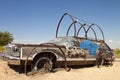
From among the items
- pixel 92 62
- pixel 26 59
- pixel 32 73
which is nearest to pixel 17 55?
pixel 26 59

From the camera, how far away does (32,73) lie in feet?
28.8

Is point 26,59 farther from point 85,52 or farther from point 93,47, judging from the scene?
point 93,47

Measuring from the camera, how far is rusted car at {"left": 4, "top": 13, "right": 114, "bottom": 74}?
8802mm

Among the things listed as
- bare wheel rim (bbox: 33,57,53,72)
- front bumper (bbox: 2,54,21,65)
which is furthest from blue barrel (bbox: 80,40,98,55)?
front bumper (bbox: 2,54,21,65)

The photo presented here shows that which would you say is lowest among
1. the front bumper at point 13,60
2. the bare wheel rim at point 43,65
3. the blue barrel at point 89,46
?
the bare wheel rim at point 43,65

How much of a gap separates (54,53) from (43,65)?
760 millimetres

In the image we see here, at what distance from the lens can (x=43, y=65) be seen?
938 centimetres

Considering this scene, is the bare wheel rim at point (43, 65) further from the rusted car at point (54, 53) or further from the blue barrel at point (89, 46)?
the blue barrel at point (89, 46)

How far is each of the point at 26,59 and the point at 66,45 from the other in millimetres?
2969

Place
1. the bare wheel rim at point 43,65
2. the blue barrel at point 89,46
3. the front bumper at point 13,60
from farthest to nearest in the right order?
the blue barrel at point 89,46 < the bare wheel rim at point 43,65 < the front bumper at point 13,60

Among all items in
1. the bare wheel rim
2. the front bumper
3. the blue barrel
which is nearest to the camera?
the front bumper

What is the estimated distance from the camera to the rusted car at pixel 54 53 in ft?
28.9

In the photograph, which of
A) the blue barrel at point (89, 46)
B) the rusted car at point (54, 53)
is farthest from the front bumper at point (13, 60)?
the blue barrel at point (89, 46)

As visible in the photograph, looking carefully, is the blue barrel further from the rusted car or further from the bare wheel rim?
the bare wheel rim
